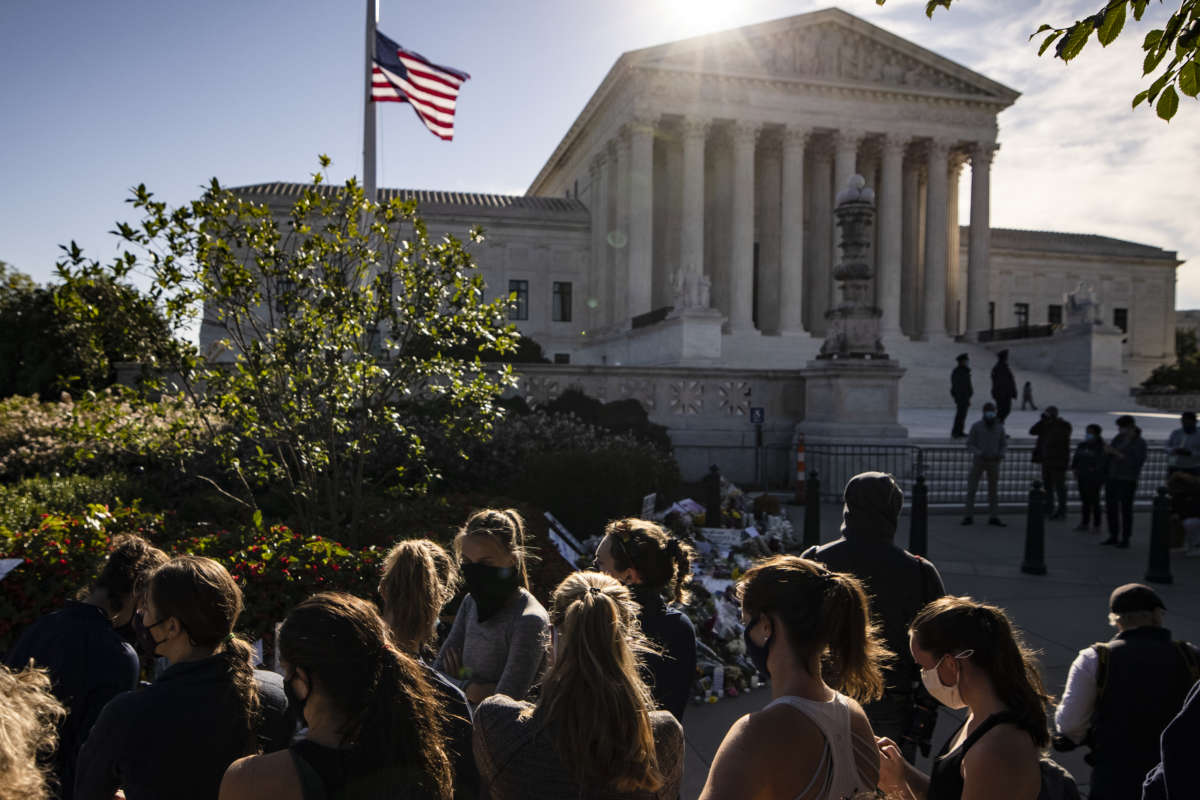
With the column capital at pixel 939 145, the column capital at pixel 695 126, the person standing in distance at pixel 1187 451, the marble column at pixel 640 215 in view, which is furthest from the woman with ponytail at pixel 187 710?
the column capital at pixel 939 145

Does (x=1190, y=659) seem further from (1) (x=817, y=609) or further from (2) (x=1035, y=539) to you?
(2) (x=1035, y=539)

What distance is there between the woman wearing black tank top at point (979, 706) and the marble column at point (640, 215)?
128ft

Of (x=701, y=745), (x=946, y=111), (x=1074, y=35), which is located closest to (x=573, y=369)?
(x=701, y=745)

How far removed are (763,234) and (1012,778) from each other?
157ft

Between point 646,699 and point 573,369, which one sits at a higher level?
point 573,369

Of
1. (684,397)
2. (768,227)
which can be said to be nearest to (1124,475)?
(684,397)

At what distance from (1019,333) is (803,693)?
42.8 metres

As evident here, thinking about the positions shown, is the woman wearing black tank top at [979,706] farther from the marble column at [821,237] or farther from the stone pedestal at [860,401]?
the marble column at [821,237]

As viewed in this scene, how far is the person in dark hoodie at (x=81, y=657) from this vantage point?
137 inches

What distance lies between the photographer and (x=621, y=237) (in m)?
45.0

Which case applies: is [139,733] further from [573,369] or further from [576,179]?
[576,179]

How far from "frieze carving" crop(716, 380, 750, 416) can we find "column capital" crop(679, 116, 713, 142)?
27.5 meters

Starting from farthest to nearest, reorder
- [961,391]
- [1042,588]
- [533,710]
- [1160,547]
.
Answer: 1. [961,391]
2. [1160,547]
3. [1042,588]
4. [533,710]

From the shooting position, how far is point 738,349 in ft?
132
